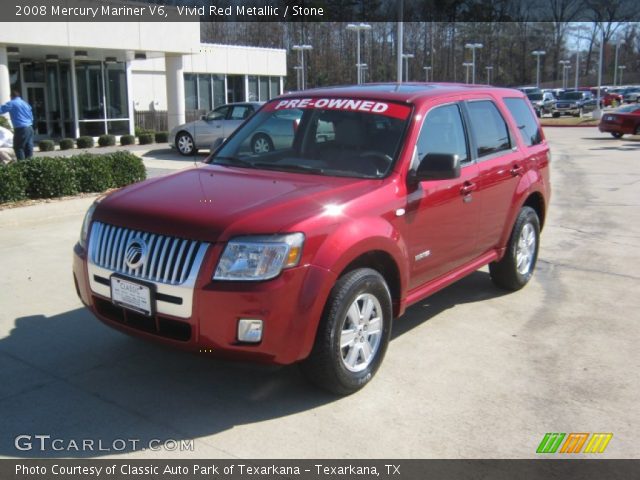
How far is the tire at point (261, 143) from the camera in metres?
5.23

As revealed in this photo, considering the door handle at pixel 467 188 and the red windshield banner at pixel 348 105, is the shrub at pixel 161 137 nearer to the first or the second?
the red windshield banner at pixel 348 105

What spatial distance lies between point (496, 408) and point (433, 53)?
94.2 metres

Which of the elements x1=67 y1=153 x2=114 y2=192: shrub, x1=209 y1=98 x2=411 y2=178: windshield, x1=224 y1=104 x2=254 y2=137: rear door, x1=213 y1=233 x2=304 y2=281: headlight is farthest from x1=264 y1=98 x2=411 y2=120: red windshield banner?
x1=224 y1=104 x2=254 y2=137: rear door

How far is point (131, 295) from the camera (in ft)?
12.7

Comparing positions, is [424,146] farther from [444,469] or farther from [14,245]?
[14,245]

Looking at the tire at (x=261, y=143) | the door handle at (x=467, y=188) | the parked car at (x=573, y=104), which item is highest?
the parked car at (x=573, y=104)

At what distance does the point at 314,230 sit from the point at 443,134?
1.87m

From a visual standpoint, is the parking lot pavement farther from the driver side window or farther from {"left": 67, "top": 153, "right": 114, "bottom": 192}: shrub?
{"left": 67, "top": 153, "right": 114, "bottom": 192}: shrub

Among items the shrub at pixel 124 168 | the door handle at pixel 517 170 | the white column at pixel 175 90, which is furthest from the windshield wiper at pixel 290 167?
the white column at pixel 175 90

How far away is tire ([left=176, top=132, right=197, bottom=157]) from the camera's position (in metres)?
20.3

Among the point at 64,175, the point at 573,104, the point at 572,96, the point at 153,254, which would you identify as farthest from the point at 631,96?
the point at 153,254

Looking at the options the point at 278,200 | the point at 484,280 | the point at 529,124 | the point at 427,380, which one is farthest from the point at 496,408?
the point at 529,124

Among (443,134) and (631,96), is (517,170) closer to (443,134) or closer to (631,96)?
(443,134)

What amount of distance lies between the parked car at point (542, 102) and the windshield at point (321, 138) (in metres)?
45.4
